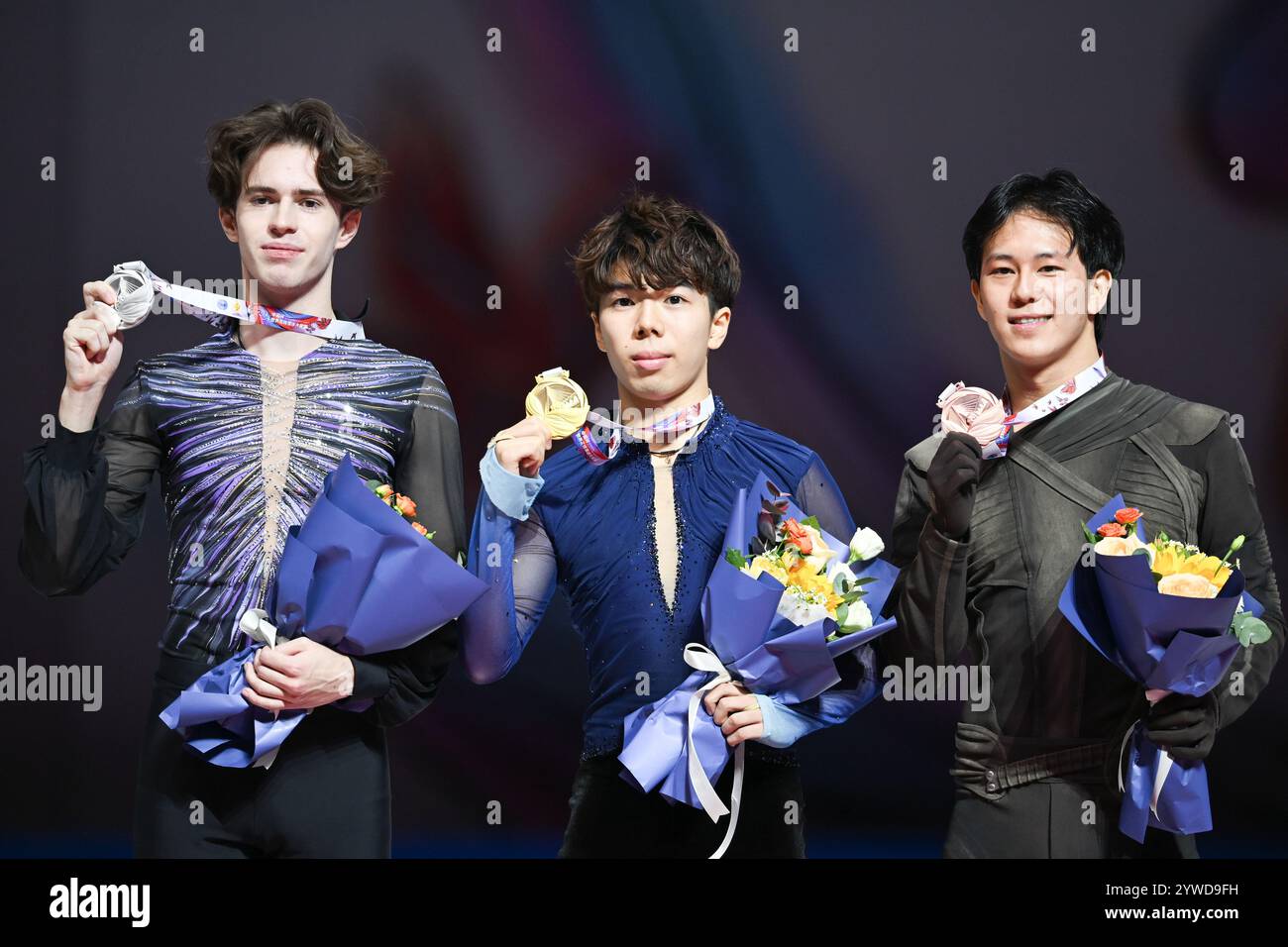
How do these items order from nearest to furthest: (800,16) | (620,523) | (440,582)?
(440,582) < (620,523) < (800,16)

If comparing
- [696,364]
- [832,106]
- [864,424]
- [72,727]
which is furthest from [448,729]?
[832,106]

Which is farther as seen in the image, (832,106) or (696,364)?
(832,106)

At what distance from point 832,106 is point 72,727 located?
285 centimetres

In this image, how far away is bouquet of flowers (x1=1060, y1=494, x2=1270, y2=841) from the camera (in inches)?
133

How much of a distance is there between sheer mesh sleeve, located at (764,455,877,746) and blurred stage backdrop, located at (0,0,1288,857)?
1.25 metres

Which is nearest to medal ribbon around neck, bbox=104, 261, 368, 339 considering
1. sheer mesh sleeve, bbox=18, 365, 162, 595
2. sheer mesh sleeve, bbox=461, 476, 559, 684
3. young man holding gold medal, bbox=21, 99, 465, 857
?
young man holding gold medal, bbox=21, 99, 465, 857

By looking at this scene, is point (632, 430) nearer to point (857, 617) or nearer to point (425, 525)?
point (425, 525)

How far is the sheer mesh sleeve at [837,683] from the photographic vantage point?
347cm

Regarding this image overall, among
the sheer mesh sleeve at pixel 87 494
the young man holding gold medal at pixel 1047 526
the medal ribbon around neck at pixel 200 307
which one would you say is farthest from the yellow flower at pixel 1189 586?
the sheer mesh sleeve at pixel 87 494

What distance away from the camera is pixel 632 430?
3.69 m

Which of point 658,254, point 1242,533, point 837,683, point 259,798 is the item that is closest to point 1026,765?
point 837,683

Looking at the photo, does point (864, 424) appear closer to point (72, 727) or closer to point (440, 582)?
point (440, 582)

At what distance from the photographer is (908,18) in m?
4.77

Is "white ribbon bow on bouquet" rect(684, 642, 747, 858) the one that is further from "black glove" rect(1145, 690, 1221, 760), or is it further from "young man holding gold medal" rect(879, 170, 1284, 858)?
"black glove" rect(1145, 690, 1221, 760)
